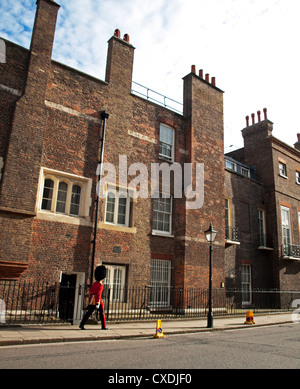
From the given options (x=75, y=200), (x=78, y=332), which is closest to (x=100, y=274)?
(x=78, y=332)

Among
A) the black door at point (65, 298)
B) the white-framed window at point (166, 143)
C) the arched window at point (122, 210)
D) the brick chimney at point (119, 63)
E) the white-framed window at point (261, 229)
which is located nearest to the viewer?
the black door at point (65, 298)

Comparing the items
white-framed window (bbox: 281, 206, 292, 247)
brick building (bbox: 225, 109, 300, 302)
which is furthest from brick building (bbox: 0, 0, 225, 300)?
white-framed window (bbox: 281, 206, 292, 247)

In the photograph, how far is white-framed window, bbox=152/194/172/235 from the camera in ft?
51.9

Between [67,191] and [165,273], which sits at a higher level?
[67,191]

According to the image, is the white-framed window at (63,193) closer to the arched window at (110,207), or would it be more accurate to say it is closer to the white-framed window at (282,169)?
the arched window at (110,207)

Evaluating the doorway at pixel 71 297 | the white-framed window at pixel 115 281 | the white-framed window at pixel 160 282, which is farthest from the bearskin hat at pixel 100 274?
the white-framed window at pixel 160 282

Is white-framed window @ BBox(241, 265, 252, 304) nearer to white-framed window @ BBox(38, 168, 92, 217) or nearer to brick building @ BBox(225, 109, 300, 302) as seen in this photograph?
brick building @ BBox(225, 109, 300, 302)

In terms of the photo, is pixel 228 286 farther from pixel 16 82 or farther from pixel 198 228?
pixel 16 82

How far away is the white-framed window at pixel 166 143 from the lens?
16.7 meters

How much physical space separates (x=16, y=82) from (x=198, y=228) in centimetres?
1044

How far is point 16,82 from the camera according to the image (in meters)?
12.4

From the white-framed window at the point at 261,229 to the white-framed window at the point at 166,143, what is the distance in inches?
367
